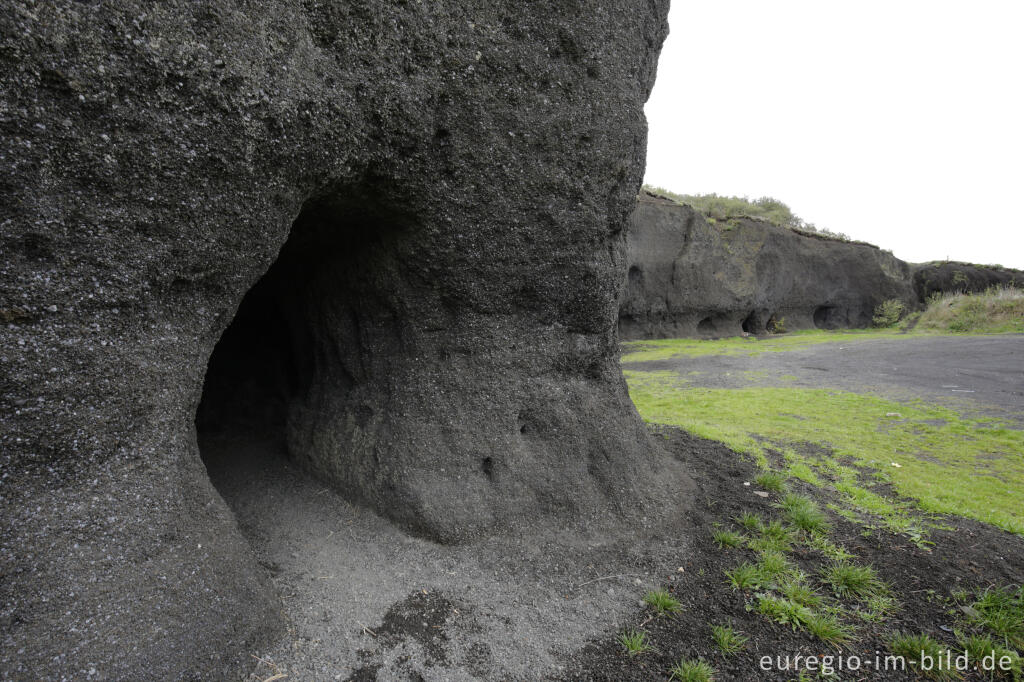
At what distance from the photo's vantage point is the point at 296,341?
583 centimetres

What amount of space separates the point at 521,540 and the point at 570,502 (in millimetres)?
598

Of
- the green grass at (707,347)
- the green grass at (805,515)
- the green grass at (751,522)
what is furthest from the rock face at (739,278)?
the green grass at (751,522)

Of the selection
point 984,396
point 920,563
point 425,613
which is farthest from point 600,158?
point 984,396

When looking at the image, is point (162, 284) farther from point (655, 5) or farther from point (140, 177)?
point (655, 5)

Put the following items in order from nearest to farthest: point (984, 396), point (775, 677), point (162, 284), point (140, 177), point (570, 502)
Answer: point (140, 177) < point (162, 284) < point (775, 677) < point (570, 502) < point (984, 396)

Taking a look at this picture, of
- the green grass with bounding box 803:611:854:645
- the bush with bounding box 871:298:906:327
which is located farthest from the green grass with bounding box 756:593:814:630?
the bush with bounding box 871:298:906:327

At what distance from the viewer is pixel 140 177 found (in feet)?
8.13

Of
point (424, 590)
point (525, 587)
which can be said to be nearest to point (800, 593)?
point (525, 587)

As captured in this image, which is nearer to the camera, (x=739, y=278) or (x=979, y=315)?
(x=979, y=315)

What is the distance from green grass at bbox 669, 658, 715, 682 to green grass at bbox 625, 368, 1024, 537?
2.93 m

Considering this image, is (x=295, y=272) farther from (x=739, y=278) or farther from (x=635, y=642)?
(x=739, y=278)

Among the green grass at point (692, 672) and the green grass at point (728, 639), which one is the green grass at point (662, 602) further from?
the green grass at point (692, 672)

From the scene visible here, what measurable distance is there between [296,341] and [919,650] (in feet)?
19.6

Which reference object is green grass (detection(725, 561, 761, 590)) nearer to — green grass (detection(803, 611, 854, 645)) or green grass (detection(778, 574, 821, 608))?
green grass (detection(778, 574, 821, 608))
